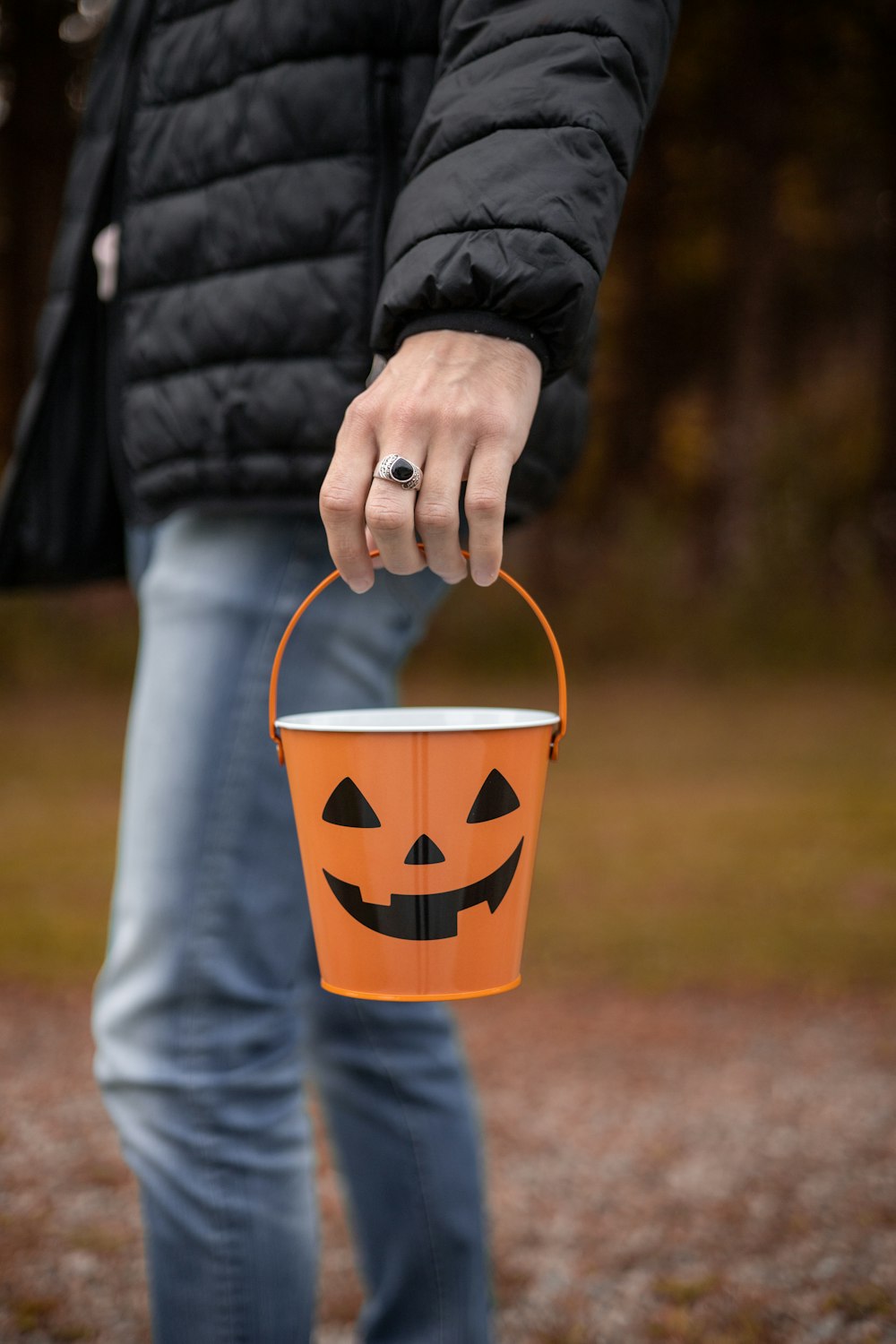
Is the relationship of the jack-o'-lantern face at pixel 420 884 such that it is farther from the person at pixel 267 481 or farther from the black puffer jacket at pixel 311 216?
the black puffer jacket at pixel 311 216

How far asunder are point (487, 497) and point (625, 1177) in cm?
172

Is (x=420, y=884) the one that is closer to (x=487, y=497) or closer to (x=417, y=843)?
(x=417, y=843)

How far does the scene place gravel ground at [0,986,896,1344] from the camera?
1.78m

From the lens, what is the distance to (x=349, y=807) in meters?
1.00

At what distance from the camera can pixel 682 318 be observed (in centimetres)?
1309

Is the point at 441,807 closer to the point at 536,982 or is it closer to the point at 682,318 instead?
the point at 536,982

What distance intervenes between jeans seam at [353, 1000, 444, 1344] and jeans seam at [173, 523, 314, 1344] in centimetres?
25

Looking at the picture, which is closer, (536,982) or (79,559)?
(79,559)

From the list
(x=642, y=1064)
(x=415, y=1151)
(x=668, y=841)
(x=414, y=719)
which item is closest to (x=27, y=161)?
(x=668, y=841)

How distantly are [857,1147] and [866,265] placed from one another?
41.4 feet

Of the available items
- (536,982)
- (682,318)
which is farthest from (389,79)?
(682,318)

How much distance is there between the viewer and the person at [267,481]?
Answer: 3.38 ft

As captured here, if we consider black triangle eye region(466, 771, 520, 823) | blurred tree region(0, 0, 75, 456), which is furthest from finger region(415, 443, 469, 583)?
blurred tree region(0, 0, 75, 456)

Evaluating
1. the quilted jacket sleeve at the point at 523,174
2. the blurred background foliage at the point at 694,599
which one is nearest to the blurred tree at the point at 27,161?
the blurred background foliage at the point at 694,599
